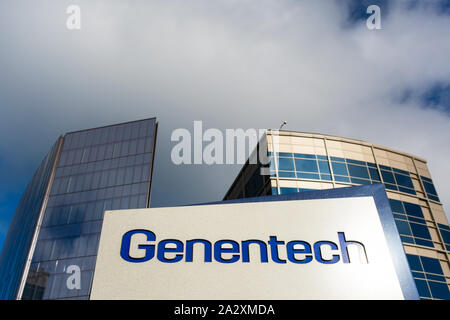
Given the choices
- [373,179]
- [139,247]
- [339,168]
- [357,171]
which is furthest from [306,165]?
[139,247]

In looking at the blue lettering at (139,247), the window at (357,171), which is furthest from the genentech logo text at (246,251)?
the window at (357,171)

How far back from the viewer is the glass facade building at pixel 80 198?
50.6 metres

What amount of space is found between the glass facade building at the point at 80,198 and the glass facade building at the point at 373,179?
2615 cm

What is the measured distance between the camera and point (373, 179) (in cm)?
3172

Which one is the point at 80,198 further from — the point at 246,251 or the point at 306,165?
the point at 246,251

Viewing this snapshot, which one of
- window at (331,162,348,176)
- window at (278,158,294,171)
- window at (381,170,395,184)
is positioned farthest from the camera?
window at (381,170,395,184)

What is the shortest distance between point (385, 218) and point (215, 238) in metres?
4.98

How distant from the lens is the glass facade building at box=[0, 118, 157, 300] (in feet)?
166

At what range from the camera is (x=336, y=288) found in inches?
398

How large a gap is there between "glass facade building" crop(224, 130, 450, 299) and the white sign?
1734 centimetres

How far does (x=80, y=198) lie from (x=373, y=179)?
4233 centimetres

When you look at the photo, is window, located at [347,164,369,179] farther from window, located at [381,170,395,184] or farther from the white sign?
the white sign

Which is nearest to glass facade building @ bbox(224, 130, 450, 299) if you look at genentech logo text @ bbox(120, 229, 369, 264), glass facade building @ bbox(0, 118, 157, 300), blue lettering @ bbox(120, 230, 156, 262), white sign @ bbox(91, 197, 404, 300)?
white sign @ bbox(91, 197, 404, 300)

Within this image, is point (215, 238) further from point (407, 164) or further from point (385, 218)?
point (407, 164)
